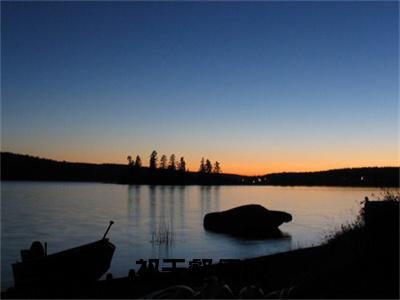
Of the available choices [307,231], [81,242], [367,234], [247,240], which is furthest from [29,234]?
[367,234]

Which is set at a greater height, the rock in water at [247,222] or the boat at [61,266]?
the boat at [61,266]

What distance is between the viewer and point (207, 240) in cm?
4406

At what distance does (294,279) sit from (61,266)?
336 inches

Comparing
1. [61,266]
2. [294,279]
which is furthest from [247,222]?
[294,279]

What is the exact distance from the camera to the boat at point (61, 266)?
1638cm

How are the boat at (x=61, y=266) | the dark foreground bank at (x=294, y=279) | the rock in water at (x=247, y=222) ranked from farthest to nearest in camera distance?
the rock in water at (x=247, y=222)
the boat at (x=61, y=266)
the dark foreground bank at (x=294, y=279)

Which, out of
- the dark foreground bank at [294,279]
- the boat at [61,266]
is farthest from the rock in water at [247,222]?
the boat at [61,266]

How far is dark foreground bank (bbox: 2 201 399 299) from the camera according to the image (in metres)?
7.83

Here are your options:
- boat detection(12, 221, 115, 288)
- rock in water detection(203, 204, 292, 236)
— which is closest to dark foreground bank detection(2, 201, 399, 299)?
boat detection(12, 221, 115, 288)

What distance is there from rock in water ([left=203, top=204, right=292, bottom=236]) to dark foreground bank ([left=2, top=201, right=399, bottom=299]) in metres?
31.2

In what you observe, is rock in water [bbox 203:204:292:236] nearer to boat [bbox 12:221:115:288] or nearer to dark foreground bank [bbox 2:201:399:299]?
dark foreground bank [bbox 2:201:399:299]

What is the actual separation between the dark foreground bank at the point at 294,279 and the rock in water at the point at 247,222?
102 ft

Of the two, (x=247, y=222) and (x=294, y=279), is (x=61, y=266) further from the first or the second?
(x=247, y=222)

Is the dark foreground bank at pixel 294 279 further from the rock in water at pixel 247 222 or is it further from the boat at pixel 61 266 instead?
the rock in water at pixel 247 222
